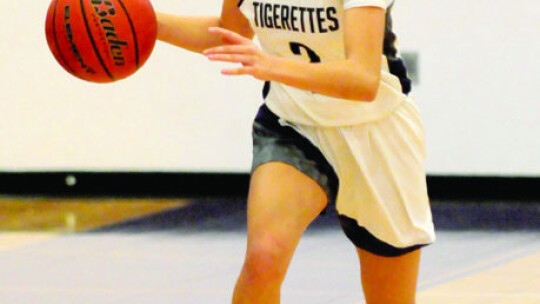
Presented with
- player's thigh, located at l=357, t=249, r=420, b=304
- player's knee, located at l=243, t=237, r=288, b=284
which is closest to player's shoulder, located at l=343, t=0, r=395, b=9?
player's knee, located at l=243, t=237, r=288, b=284

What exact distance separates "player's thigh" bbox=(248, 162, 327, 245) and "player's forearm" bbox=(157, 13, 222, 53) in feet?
1.53

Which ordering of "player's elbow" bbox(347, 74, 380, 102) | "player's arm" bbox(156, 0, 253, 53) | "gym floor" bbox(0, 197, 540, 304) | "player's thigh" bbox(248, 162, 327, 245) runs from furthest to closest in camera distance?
"gym floor" bbox(0, 197, 540, 304), "player's arm" bbox(156, 0, 253, 53), "player's thigh" bbox(248, 162, 327, 245), "player's elbow" bbox(347, 74, 380, 102)

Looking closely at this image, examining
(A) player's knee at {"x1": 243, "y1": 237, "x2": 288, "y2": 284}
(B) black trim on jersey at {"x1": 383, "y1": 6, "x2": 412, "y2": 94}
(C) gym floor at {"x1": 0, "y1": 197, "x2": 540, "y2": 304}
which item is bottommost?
(C) gym floor at {"x1": 0, "y1": 197, "x2": 540, "y2": 304}

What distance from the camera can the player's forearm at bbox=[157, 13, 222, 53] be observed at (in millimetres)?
3328

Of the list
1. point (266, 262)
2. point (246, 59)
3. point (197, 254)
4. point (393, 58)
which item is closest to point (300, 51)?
point (393, 58)

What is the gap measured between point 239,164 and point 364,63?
13.3 feet

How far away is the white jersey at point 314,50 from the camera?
2973 mm

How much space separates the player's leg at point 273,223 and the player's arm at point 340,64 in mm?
379

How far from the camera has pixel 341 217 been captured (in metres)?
3.19

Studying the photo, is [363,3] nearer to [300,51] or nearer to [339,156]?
[300,51]

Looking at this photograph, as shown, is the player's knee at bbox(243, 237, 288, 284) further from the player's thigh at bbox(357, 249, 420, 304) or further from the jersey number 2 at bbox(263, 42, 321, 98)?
the jersey number 2 at bbox(263, 42, 321, 98)

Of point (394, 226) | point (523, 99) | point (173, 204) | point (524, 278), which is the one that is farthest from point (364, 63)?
point (173, 204)

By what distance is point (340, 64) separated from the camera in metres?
2.68

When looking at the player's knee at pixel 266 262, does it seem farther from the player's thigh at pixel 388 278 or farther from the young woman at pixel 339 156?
the player's thigh at pixel 388 278
